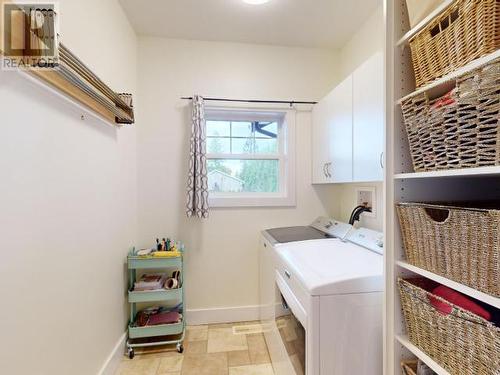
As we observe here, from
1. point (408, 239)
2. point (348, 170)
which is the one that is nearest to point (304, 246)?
point (348, 170)

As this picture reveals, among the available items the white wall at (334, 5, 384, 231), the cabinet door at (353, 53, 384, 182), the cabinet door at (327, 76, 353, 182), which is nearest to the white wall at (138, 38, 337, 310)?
the white wall at (334, 5, 384, 231)

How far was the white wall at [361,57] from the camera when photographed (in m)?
2.05

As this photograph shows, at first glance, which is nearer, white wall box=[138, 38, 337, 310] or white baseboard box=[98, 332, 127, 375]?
white baseboard box=[98, 332, 127, 375]

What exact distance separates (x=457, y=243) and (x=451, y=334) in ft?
0.90

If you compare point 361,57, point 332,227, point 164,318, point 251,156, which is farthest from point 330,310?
point 361,57

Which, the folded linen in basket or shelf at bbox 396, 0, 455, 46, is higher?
shelf at bbox 396, 0, 455, 46

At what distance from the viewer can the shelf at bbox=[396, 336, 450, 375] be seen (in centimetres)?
88

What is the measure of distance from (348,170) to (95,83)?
5.26 feet

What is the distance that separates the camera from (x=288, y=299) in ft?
4.89

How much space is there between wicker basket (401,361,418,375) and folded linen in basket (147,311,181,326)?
5.37 ft

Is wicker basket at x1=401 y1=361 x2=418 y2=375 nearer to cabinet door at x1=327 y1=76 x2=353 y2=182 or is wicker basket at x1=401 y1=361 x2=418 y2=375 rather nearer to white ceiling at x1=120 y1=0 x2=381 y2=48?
cabinet door at x1=327 y1=76 x2=353 y2=182

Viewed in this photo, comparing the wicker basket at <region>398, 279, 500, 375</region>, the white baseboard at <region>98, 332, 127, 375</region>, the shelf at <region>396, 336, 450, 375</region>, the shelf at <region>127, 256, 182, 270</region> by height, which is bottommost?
the white baseboard at <region>98, 332, 127, 375</region>

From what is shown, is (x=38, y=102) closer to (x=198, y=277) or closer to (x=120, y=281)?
(x=120, y=281)

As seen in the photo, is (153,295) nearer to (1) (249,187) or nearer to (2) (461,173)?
(1) (249,187)
